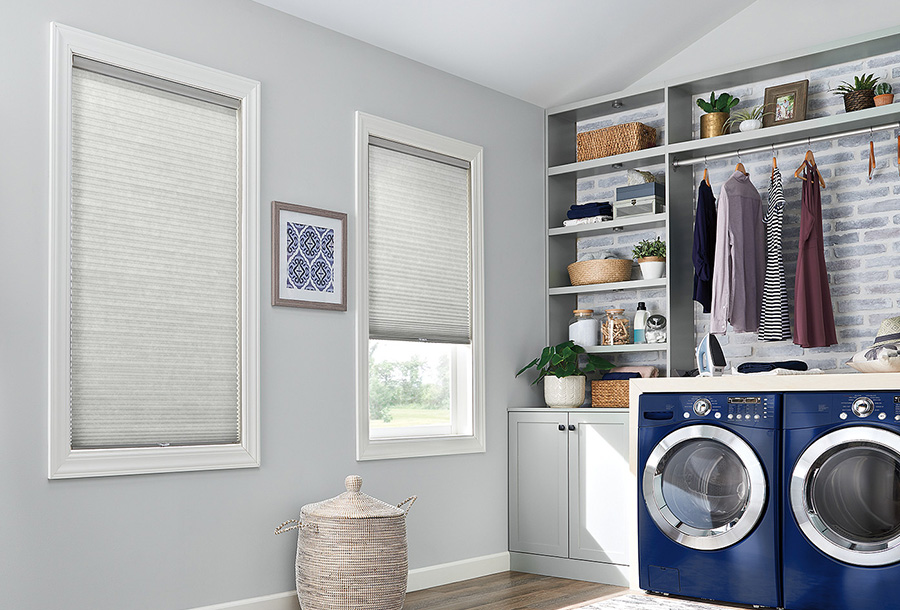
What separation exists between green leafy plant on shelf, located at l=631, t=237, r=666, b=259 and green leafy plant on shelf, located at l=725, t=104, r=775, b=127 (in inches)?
26.2

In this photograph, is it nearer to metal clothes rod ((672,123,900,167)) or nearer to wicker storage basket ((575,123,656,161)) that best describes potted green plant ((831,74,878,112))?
metal clothes rod ((672,123,900,167))

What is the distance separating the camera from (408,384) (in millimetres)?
4141

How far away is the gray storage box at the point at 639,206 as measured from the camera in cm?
450

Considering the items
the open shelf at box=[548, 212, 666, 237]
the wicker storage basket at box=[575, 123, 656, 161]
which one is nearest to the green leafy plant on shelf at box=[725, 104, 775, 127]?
the wicker storage basket at box=[575, 123, 656, 161]

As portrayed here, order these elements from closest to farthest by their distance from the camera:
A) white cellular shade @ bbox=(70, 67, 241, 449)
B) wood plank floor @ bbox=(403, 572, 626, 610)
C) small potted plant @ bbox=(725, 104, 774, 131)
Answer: white cellular shade @ bbox=(70, 67, 241, 449) < wood plank floor @ bbox=(403, 572, 626, 610) < small potted plant @ bbox=(725, 104, 774, 131)

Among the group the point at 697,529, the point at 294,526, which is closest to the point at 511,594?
the point at 697,529

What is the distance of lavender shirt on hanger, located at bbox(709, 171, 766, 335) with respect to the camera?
398 centimetres

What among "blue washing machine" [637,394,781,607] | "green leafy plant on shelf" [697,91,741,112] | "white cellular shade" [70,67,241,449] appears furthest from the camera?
"green leafy plant on shelf" [697,91,741,112]

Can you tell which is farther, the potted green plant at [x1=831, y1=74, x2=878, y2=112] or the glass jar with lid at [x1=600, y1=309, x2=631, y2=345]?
the glass jar with lid at [x1=600, y1=309, x2=631, y2=345]

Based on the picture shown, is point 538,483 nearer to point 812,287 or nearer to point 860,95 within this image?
point 812,287

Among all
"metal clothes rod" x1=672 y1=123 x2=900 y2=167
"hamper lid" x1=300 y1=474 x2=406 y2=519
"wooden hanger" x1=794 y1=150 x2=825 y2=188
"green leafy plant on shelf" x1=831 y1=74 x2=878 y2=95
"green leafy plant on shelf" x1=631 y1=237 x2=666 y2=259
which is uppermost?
"green leafy plant on shelf" x1=831 y1=74 x2=878 y2=95

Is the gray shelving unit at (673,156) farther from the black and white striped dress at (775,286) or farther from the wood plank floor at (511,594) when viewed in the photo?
the wood plank floor at (511,594)

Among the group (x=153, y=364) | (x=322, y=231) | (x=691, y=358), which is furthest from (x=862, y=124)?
(x=153, y=364)

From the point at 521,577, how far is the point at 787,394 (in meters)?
1.61
